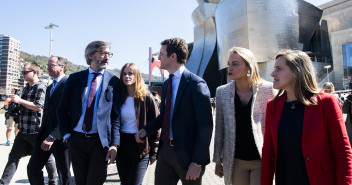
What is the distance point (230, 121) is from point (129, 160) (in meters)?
1.30

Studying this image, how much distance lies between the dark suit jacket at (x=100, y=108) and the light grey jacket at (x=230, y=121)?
42.0 inches

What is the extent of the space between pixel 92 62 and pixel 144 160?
4.19 feet

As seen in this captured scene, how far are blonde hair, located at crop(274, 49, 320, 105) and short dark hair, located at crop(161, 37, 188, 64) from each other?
99 centimetres

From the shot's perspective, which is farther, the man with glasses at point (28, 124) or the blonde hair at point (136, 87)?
the man with glasses at point (28, 124)

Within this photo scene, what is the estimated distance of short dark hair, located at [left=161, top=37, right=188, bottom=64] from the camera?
242 cm

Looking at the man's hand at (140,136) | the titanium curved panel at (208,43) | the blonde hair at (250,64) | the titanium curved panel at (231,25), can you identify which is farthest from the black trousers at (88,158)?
the titanium curved panel at (208,43)

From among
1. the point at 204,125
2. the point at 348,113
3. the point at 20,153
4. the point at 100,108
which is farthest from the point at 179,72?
the point at 348,113

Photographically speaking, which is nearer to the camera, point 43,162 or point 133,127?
point 133,127

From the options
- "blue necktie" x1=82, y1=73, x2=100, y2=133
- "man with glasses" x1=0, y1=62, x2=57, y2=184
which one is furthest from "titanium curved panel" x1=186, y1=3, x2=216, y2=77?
"blue necktie" x1=82, y1=73, x2=100, y2=133

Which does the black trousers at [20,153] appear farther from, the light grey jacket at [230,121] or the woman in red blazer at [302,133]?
the woman in red blazer at [302,133]

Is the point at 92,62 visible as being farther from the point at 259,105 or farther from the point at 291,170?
the point at 291,170

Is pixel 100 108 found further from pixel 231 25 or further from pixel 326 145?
pixel 231 25

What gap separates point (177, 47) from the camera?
242 centimetres

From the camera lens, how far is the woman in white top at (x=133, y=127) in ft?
9.30
